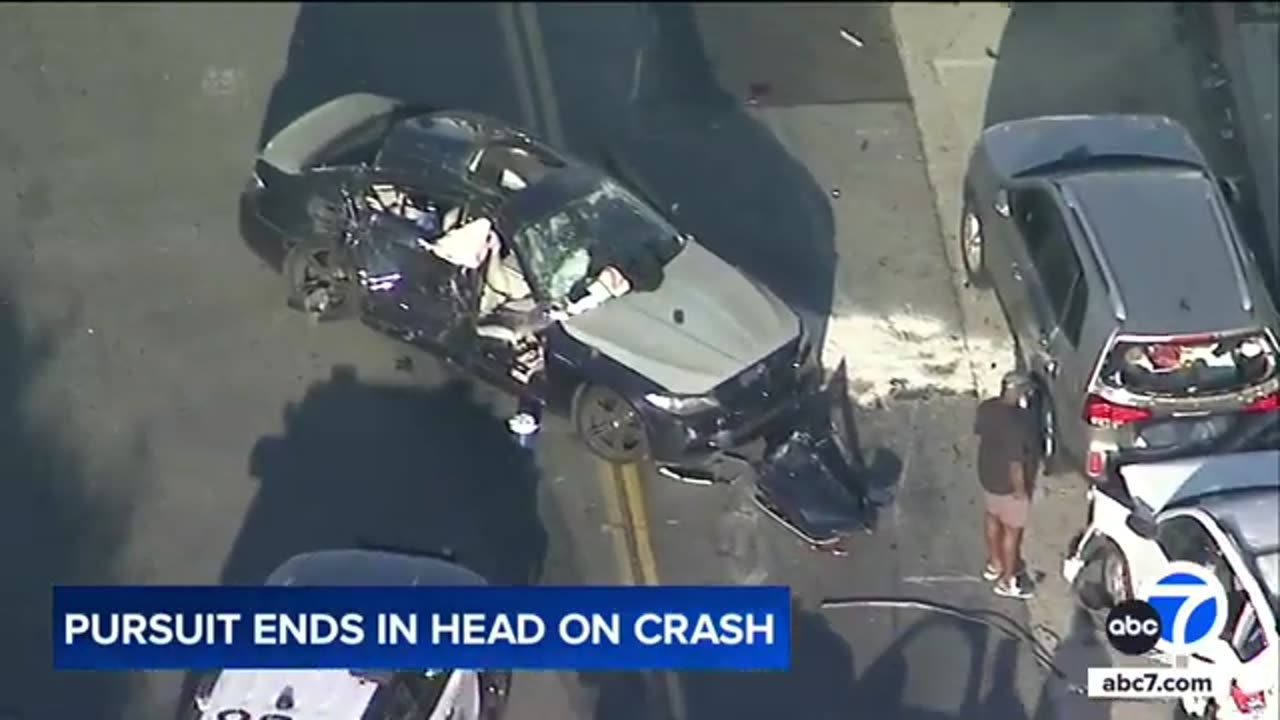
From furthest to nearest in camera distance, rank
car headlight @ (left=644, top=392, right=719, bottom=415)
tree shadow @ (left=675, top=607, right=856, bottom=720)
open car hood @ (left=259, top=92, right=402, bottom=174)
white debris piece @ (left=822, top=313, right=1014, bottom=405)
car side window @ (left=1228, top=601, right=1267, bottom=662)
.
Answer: open car hood @ (left=259, top=92, right=402, bottom=174), white debris piece @ (left=822, top=313, right=1014, bottom=405), car headlight @ (left=644, top=392, right=719, bottom=415), tree shadow @ (left=675, top=607, right=856, bottom=720), car side window @ (left=1228, top=601, right=1267, bottom=662)

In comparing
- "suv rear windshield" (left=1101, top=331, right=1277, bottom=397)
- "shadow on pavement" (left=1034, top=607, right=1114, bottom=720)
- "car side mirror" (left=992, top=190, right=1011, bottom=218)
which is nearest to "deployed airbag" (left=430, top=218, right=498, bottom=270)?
"car side mirror" (left=992, top=190, right=1011, bottom=218)

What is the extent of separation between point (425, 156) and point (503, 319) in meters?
1.32

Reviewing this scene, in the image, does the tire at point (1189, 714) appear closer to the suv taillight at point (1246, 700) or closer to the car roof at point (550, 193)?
the suv taillight at point (1246, 700)

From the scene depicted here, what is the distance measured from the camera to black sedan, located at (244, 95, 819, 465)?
561 inches

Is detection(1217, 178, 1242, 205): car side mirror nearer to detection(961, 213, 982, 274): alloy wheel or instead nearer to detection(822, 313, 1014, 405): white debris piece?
detection(961, 213, 982, 274): alloy wheel

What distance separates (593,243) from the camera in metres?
14.6

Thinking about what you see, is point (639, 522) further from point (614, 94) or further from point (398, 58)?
point (398, 58)

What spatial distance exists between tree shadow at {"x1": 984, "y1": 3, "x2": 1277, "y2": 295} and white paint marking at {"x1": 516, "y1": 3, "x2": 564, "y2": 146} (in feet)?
11.5

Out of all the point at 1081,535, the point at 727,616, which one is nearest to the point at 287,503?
the point at 727,616

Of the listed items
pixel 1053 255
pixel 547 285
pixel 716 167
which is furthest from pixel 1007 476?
pixel 716 167

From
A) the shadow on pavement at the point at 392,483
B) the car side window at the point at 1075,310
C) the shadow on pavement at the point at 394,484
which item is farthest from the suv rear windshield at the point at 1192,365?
the shadow on pavement at the point at 392,483

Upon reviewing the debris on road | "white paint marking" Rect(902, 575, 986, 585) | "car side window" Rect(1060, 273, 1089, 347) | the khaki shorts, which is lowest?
"white paint marking" Rect(902, 575, 986, 585)

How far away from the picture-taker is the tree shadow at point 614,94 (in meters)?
16.6

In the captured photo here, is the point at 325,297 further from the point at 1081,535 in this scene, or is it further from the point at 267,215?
the point at 1081,535
